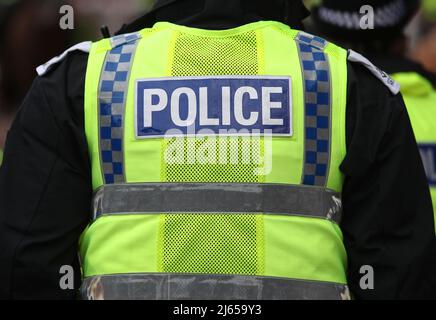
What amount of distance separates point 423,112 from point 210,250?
72.7 inches

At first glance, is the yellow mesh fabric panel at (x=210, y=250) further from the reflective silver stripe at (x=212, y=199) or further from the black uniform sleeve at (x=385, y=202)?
the black uniform sleeve at (x=385, y=202)

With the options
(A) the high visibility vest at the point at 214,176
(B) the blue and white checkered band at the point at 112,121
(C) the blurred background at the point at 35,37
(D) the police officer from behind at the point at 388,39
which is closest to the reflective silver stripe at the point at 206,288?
(A) the high visibility vest at the point at 214,176

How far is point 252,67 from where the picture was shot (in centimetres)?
309

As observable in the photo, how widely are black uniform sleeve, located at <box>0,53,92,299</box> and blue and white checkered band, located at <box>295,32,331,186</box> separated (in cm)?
60

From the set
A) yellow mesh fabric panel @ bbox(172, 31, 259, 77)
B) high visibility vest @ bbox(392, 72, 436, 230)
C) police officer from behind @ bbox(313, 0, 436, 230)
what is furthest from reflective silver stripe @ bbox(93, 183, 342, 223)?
police officer from behind @ bbox(313, 0, 436, 230)

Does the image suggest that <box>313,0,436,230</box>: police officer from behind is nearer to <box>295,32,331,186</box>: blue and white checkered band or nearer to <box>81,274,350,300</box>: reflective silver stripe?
<box>295,32,331,186</box>: blue and white checkered band

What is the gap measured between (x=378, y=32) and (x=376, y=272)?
1977mm

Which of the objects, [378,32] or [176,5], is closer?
[176,5]

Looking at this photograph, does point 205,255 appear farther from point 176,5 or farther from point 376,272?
point 176,5

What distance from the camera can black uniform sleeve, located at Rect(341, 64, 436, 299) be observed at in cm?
306

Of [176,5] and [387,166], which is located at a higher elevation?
[176,5]

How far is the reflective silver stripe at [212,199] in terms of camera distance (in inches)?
118

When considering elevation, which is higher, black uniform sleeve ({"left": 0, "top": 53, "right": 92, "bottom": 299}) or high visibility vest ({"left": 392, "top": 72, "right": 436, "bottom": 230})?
black uniform sleeve ({"left": 0, "top": 53, "right": 92, "bottom": 299})

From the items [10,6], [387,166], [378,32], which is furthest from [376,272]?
[10,6]
